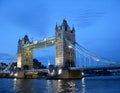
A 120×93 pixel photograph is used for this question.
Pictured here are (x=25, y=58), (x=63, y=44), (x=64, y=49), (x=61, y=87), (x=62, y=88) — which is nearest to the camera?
(x=62, y=88)

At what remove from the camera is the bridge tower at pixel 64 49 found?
214 ft

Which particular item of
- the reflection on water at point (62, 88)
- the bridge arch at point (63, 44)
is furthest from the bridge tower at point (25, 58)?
the reflection on water at point (62, 88)

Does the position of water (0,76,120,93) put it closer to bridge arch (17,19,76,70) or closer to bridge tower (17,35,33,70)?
bridge arch (17,19,76,70)

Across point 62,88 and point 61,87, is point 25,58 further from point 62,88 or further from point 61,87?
point 62,88

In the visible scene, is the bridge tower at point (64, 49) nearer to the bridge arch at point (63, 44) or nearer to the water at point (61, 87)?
the bridge arch at point (63, 44)

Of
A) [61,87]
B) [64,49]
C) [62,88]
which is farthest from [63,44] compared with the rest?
[62,88]

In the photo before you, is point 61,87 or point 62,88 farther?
point 61,87

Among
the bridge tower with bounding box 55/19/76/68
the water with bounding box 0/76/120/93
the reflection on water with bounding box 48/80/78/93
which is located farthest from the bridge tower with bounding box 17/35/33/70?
the reflection on water with bounding box 48/80/78/93

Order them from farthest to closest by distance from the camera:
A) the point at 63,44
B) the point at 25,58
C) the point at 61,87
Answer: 1. the point at 25,58
2. the point at 63,44
3. the point at 61,87

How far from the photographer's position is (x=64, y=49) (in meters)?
65.6

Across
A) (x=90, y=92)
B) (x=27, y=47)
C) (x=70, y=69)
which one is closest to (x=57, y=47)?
(x=70, y=69)

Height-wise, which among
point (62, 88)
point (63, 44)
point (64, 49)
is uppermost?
point (63, 44)

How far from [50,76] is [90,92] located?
123ft

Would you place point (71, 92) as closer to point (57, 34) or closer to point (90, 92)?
point (90, 92)
